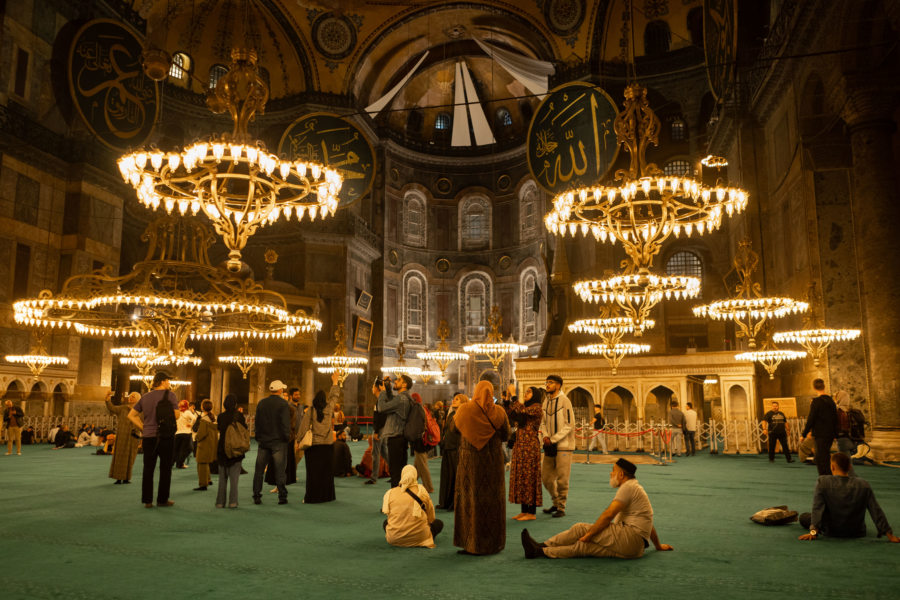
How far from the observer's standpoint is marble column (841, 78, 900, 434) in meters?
10.3

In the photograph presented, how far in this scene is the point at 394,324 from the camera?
89.1ft

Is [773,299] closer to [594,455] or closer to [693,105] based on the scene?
[594,455]

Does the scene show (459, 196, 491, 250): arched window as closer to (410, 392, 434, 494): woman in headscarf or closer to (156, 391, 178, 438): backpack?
(410, 392, 434, 494): woman in headscarf

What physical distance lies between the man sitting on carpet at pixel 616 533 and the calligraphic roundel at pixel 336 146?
10.7 m

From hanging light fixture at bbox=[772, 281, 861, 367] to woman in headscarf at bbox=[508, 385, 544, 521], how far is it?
26.3 ft

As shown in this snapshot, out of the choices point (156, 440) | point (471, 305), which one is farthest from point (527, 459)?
point (471, 305)

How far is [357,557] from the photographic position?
4352 mm

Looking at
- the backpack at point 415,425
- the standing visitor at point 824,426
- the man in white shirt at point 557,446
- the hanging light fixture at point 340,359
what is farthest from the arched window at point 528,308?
the man in white shirt at point 557,446

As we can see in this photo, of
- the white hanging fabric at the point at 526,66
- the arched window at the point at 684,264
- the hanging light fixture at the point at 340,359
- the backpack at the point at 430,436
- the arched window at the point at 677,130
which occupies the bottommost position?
the backpack at the point at 430,436

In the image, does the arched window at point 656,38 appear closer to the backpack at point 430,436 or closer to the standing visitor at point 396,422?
the backpack at point 430,436

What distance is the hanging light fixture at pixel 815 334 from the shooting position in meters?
11.6

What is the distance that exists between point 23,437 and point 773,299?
1769cm

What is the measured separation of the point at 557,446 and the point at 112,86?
15220 millimetres

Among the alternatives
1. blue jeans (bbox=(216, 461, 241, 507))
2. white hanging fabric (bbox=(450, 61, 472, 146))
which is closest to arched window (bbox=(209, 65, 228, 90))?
white hanging fabric (bbox=(450, 61, 472, 146))
